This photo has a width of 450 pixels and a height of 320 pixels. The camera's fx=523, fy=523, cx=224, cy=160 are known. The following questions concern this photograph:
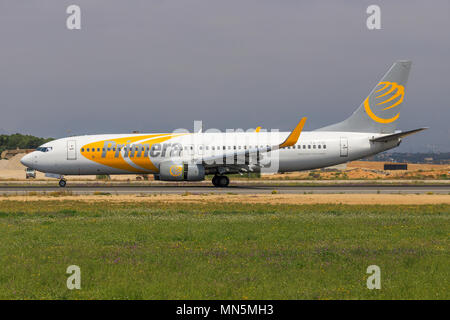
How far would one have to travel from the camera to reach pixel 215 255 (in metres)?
13.3

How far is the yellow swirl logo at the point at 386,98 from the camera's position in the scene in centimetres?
4331

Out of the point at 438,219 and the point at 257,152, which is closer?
the point at 438,219

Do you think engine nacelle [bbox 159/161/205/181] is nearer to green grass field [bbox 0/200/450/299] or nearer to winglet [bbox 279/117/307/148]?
winglet [bbox 279/117/307/148]

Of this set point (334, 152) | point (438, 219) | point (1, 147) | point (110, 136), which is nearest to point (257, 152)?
point (334, 152)

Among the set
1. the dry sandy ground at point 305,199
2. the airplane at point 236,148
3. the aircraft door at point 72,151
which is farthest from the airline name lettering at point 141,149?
the dry sandy ground at point 305,199

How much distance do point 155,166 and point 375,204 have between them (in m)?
19.5

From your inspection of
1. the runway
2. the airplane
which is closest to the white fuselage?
the airplane

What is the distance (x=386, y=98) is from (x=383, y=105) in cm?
64

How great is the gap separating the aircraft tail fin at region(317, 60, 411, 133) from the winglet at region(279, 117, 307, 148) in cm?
672

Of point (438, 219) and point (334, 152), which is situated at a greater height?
point (334, 152)

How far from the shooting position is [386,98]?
4341 centimetres

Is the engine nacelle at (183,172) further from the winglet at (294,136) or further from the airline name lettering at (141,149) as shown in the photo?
the winglet at (294,136)

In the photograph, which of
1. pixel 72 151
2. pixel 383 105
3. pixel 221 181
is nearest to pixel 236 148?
pixel 221 181
